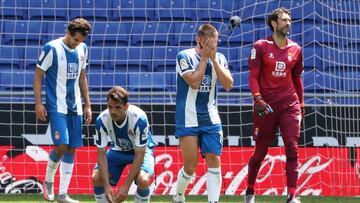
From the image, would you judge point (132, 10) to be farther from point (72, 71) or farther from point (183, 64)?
point (183, 64)

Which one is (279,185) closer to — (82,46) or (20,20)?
(82,46)

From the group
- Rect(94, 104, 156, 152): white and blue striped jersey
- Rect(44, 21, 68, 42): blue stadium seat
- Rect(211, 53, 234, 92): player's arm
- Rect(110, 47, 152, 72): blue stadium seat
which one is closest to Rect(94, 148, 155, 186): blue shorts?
Rect(94, 104, 156, 152): white and blue striped jersey

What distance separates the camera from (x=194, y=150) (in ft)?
28.2

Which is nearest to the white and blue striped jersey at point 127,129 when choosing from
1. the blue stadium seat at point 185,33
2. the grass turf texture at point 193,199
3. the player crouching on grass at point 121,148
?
the player crouching on grass at point 121,148

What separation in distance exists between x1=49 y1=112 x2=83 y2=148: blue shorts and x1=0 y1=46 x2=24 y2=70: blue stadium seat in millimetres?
4597

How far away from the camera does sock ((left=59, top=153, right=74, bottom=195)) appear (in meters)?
9.47

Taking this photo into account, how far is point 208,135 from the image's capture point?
28.0ft

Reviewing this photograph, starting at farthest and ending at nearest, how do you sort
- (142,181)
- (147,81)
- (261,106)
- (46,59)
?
(147,81) → (46,59) → (261,106) → (142,181)

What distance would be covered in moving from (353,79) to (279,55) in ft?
12.1

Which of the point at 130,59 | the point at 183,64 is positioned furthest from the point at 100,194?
the point at 130,59

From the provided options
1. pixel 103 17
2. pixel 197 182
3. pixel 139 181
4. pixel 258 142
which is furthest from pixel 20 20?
pixel 139 181

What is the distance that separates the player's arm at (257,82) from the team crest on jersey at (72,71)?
1.72 m

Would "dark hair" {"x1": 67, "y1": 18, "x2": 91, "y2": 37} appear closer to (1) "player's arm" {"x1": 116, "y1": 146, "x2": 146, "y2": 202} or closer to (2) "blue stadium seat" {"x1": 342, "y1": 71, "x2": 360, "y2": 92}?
(1) "player's arm" {"x1": 116, "y1": 146, "x2": 146, "y2": 202}

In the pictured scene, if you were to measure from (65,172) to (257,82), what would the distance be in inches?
81.4
